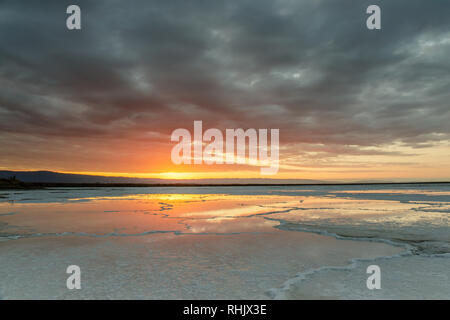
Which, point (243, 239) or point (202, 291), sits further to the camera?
point (243, 239)

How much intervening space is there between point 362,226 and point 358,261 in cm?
509

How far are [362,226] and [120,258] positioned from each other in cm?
899

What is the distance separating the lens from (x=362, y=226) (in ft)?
35.3
